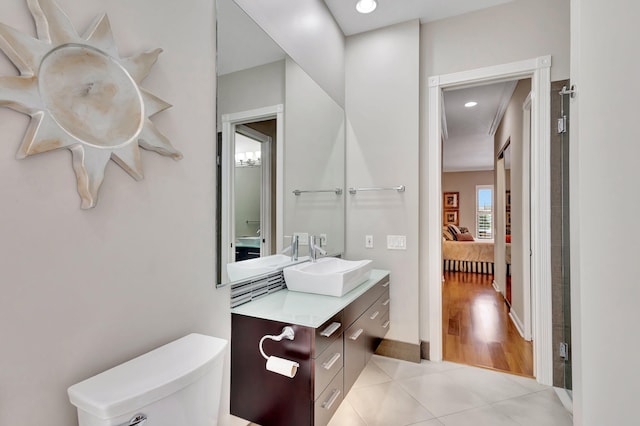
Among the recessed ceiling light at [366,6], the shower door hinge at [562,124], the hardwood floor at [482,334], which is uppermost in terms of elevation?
the recessed ceiling light at [366,6]

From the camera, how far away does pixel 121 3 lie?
100 cm

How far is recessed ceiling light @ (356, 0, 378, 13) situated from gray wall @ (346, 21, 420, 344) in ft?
0.97

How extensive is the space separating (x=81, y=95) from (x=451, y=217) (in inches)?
405

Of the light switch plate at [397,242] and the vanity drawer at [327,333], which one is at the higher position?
the light switch plate at [397,242]

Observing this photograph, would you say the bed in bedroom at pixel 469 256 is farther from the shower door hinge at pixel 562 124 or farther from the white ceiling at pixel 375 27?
the shower door hinge at pixel 562 124

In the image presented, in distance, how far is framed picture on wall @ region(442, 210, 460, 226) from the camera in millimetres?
9852

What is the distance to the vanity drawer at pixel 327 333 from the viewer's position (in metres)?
1.33

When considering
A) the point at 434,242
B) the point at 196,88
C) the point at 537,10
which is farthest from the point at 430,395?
the point at 537,10

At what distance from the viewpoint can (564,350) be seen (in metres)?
2.16

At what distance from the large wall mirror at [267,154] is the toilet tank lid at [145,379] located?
406 mm

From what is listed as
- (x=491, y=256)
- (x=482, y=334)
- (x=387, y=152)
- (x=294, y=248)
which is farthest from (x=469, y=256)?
(x=294, y=248)

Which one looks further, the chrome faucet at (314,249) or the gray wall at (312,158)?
the chrome faucet at (314,249)

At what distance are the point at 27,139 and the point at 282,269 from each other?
1.42 meters

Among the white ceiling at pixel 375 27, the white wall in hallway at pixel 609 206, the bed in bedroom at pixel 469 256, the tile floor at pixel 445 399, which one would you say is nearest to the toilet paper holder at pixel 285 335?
the tile floor at pixel 445 399
